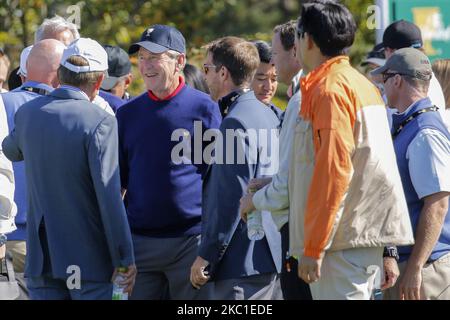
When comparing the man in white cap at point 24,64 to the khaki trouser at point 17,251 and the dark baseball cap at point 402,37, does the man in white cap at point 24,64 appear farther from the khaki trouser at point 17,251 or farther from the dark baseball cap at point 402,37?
the dark baseball cap at point 402,37

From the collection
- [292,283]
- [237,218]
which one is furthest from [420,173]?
[237,218]

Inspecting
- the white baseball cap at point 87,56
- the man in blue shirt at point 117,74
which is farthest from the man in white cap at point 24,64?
the white baseball cap at point 87,56

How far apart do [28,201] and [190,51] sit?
6.62 metres

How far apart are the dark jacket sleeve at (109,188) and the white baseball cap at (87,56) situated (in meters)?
0.35

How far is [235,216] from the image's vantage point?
218 inches

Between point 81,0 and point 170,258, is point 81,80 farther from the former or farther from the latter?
point 81,0

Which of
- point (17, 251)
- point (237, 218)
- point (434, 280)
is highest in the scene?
point (237, 218)

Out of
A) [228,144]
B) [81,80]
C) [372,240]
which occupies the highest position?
[81,80]

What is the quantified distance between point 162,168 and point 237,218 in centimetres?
65

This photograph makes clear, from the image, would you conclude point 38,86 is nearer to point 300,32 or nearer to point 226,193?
point 226,193

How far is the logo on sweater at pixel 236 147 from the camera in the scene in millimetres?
5500

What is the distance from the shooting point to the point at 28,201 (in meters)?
5.41
